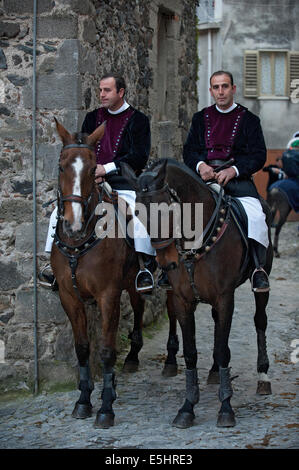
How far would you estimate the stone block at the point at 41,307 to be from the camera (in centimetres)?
689

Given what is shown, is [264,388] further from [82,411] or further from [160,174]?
[160,174]

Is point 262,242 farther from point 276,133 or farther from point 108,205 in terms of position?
point 276,133

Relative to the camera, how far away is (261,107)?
23188mm

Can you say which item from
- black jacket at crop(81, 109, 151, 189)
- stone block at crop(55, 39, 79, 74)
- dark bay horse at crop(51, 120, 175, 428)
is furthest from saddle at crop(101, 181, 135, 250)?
stone block at crop(55, 39, 79, 74)

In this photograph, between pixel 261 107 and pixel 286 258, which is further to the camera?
pixel 261 107

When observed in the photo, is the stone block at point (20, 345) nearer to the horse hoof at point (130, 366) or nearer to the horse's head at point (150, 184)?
the horse hoof at point (130, 366)

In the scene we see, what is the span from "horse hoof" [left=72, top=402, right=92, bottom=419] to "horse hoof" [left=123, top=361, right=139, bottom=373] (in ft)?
4.64

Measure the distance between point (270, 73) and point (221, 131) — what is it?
57.0 ft

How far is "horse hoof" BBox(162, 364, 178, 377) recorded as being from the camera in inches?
294

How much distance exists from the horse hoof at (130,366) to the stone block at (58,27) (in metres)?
3.20

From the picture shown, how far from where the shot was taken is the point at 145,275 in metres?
6.45

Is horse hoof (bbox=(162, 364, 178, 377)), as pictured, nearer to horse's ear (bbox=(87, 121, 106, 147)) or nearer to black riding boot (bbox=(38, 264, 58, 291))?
black riding boot (bbox=(38, 264, 58, 291))
